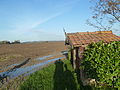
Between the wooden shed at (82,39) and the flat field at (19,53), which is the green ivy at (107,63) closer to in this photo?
the wooden shed at (82,39)

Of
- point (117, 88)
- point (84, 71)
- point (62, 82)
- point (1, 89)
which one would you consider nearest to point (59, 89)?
point (62, 82)

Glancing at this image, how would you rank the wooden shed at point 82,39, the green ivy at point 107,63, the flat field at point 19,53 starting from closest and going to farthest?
the green ivy at point 107,63
the wooden shed at point 82,39
the flat field at point 19,53

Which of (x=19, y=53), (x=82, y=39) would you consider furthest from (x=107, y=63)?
(x=19, y=53)

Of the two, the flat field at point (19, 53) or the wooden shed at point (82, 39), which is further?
the flat field at point (19, 53)

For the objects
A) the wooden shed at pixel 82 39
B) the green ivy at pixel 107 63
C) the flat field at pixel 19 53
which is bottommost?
the flat field at pixel 19 53

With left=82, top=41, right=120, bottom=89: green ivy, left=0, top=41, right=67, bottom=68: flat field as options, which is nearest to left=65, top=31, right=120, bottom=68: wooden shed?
left=82, top=41, right=120, bottom=89: green ivy

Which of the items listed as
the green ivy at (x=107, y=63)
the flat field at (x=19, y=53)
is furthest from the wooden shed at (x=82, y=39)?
the flat field at (x=19, y=53)

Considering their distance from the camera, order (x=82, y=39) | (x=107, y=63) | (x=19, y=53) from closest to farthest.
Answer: (x=107, y=63) < (x=82, y=39) < (x=19, y=53)

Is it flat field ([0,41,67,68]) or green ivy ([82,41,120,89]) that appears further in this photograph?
flat field ([0,41,67,68])

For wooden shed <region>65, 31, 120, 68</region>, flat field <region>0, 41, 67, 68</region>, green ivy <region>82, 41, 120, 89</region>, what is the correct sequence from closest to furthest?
green ivy <region>82, 41, 120, 89</region> < wooden shed <region>65, 31, 120, 68</region> < flat field <region>0, 41, 67, 68</region>

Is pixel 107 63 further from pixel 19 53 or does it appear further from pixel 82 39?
pixel 19 53

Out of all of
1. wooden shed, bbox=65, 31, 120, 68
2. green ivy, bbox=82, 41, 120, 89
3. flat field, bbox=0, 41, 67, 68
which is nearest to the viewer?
green ivy, bbox=82, 41, 120, 89

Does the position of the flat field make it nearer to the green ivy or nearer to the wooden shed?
the wooden shed

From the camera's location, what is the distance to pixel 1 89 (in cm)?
755
